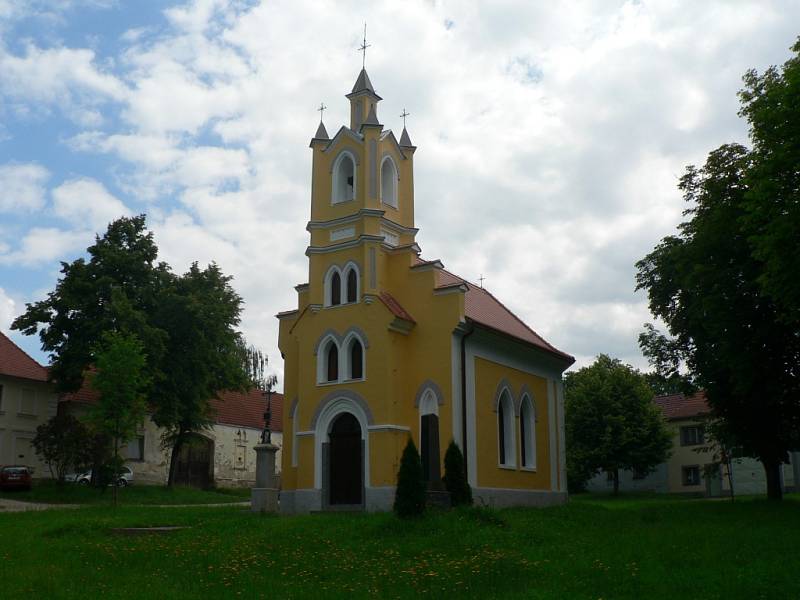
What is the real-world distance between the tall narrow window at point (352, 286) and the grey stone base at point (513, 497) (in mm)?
7150

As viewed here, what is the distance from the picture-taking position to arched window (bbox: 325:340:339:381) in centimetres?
2556

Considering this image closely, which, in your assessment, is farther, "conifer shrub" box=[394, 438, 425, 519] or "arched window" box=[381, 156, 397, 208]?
"arched window" box=[381, 156, 397, 208]

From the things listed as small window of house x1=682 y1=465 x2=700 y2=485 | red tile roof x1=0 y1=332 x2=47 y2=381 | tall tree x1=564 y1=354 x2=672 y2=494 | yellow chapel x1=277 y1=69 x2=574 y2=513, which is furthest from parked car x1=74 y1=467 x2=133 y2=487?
small window of house x1=682 y1=465 x2=700 y2=485

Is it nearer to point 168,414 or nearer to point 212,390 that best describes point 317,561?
point 168,414

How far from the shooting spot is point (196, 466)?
148ft

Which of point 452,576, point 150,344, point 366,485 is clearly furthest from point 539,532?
point 150,344

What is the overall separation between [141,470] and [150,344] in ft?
32.4

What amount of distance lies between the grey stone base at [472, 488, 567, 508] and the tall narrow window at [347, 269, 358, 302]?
7150 mm

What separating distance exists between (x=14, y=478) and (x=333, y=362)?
18.4 metres

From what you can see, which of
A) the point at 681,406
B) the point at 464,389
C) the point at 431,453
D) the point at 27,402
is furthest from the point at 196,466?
the point at 681,406

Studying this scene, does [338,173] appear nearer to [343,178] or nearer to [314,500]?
[343,178]

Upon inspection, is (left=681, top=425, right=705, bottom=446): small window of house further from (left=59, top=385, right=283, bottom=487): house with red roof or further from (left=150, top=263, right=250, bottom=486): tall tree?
(left=150, top=263, right=250, bottom=486): tall tree

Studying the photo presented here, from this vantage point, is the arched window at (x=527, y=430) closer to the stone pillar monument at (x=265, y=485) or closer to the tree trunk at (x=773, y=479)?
the tree trunk at (x=773, y=479)

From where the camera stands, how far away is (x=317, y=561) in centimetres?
1380
